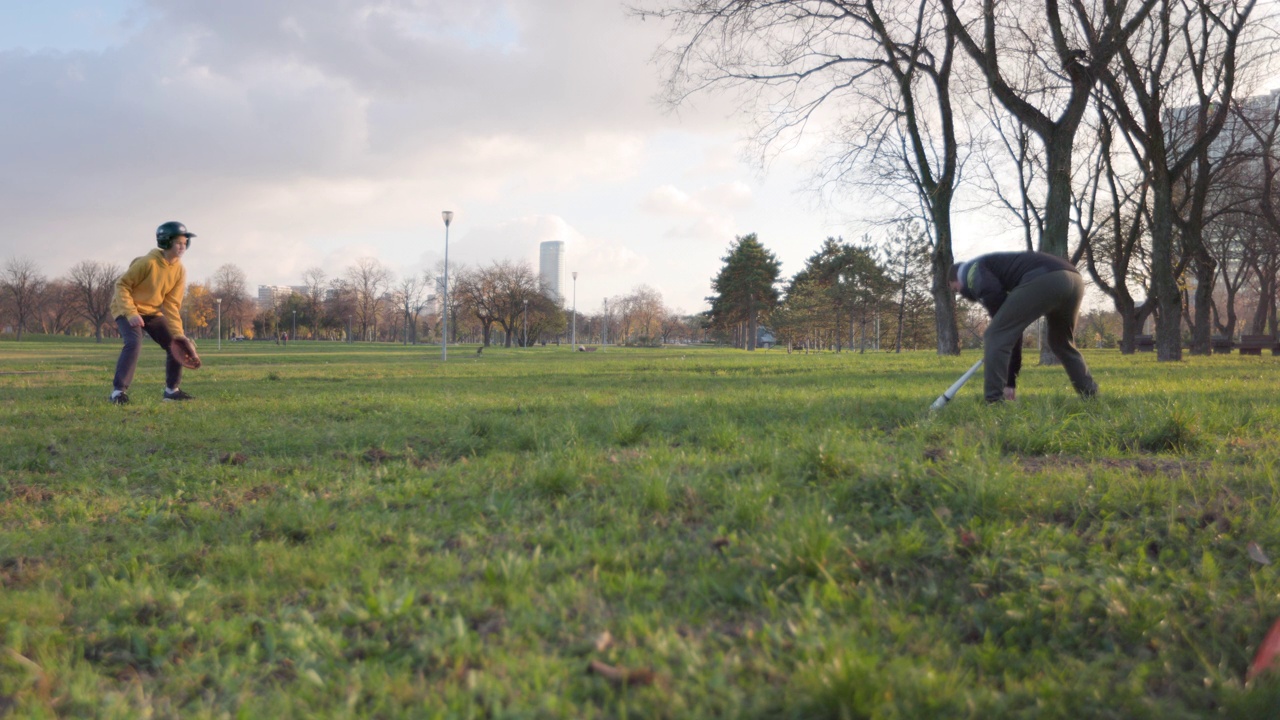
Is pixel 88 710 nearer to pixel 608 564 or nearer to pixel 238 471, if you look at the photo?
pixel 608 564

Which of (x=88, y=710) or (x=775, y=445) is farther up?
(x=775, y=445)

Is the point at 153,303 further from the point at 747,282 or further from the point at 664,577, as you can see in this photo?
the point at 747,282

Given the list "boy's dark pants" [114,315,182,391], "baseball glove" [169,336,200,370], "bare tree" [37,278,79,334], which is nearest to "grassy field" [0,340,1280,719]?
"boy's dark pants" [114,315,182,391]

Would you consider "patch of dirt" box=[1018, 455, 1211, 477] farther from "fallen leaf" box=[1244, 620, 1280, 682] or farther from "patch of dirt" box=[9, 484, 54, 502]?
"patch of dirt" box=[9, 484, 54, 502]

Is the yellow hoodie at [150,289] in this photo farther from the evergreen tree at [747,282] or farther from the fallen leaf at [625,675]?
the evergreen tree at [747,282]

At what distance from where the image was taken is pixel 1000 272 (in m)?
6.43

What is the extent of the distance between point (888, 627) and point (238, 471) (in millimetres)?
4274

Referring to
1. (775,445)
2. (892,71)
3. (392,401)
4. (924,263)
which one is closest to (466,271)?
(924,263)

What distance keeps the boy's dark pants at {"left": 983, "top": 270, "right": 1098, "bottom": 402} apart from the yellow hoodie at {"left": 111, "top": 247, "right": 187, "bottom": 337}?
8889mm

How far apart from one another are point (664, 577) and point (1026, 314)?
4.99 metres

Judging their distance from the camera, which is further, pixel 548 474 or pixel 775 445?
pixel 775 445

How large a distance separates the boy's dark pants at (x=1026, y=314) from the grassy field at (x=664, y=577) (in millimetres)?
1323

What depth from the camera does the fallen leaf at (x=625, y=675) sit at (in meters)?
1.97

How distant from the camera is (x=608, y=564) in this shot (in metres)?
2.80
